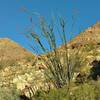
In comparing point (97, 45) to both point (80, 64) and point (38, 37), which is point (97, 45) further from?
point (38, 37)

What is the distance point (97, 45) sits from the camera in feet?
70.0

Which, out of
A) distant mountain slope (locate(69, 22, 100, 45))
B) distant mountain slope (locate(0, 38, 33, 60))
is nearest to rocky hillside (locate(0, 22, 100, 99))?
distant mountain slope (locate(69, 22, 100, 45))

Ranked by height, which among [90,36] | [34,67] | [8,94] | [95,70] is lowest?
[8,94]

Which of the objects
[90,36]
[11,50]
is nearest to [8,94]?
[90,36]

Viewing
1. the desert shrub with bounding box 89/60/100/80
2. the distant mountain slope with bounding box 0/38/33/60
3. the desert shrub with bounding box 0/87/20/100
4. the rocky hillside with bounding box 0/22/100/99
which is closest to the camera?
the desert shrub with bounding box 0/87/20/100

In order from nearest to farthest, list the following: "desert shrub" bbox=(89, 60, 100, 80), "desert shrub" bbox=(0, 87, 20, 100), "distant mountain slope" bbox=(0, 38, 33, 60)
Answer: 1. "desert shrub" bbox=(0, 87, 20, 100)
2. "desert shrub" bbox=(89, 60, 100, 80)
3. "distant mountain slope" bbox=(0, 38, 33, 60)

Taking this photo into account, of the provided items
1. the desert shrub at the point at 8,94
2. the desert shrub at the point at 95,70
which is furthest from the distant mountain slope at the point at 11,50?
the desert shrub at the point at 8,94

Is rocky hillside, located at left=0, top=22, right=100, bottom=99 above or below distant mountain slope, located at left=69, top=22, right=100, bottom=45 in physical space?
below

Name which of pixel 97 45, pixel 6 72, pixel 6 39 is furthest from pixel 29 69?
pixel 6 39

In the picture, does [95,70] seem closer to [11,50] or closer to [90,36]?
[90,36]

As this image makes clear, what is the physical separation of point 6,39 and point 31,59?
10249mm

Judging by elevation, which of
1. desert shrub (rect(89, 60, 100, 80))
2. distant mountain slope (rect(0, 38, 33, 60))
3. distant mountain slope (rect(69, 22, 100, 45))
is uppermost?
distant mountain slope (rect(0, 38, 33, 60))

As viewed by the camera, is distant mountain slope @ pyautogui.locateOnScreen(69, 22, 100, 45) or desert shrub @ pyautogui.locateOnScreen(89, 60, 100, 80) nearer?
desert shrub @ pyautogui.locateOnScreen(89, 60, 100, 80)

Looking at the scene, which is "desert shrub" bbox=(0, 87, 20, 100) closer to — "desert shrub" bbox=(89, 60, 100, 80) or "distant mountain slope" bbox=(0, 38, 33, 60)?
"desert shrub" bbox=(89, 60, 100, 80)
